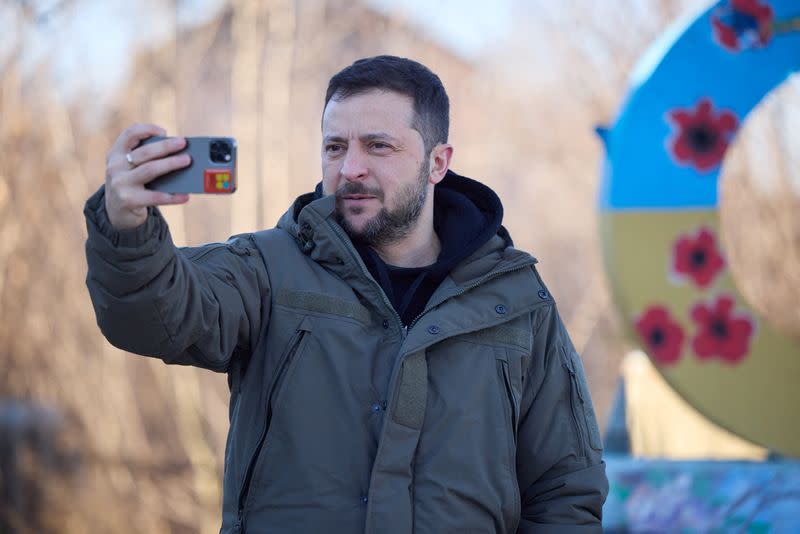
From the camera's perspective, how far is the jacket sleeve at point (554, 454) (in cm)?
173

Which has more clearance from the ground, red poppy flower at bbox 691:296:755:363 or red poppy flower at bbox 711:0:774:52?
red poppy flower at bbox 711:0:774:52

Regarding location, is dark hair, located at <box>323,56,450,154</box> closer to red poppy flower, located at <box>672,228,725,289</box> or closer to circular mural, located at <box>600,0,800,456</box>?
circular mural, located at <box>600,0,800,456</box>

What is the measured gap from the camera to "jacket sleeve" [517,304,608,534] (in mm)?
1726

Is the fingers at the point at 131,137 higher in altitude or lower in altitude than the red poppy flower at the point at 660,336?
higher

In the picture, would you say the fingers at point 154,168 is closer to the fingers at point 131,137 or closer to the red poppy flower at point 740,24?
the fingers at point 131,137

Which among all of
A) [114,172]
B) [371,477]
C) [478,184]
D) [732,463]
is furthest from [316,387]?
[732,463]

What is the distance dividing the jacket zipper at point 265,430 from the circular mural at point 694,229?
206cm

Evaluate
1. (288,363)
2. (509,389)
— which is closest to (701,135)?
(509,389)

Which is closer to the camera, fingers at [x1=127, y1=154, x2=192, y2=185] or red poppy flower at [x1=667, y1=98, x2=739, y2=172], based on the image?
fingers at [x1=127, y1=154, x2=192, y2=185]

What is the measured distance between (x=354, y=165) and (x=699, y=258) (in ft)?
6.97

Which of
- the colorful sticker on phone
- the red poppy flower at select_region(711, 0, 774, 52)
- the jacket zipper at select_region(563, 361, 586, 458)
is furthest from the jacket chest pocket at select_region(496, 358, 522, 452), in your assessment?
the red poppy flower at select_region(711, 0, 774, 52)

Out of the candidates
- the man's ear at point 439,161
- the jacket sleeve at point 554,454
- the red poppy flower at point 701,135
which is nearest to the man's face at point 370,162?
the man's ear at point 439,161

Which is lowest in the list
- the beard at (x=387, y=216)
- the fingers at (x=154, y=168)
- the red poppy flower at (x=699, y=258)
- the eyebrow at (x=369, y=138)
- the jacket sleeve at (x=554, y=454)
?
the jacket sleeve at (x=554, y=454)

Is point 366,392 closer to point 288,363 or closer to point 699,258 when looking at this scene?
point 288,363
